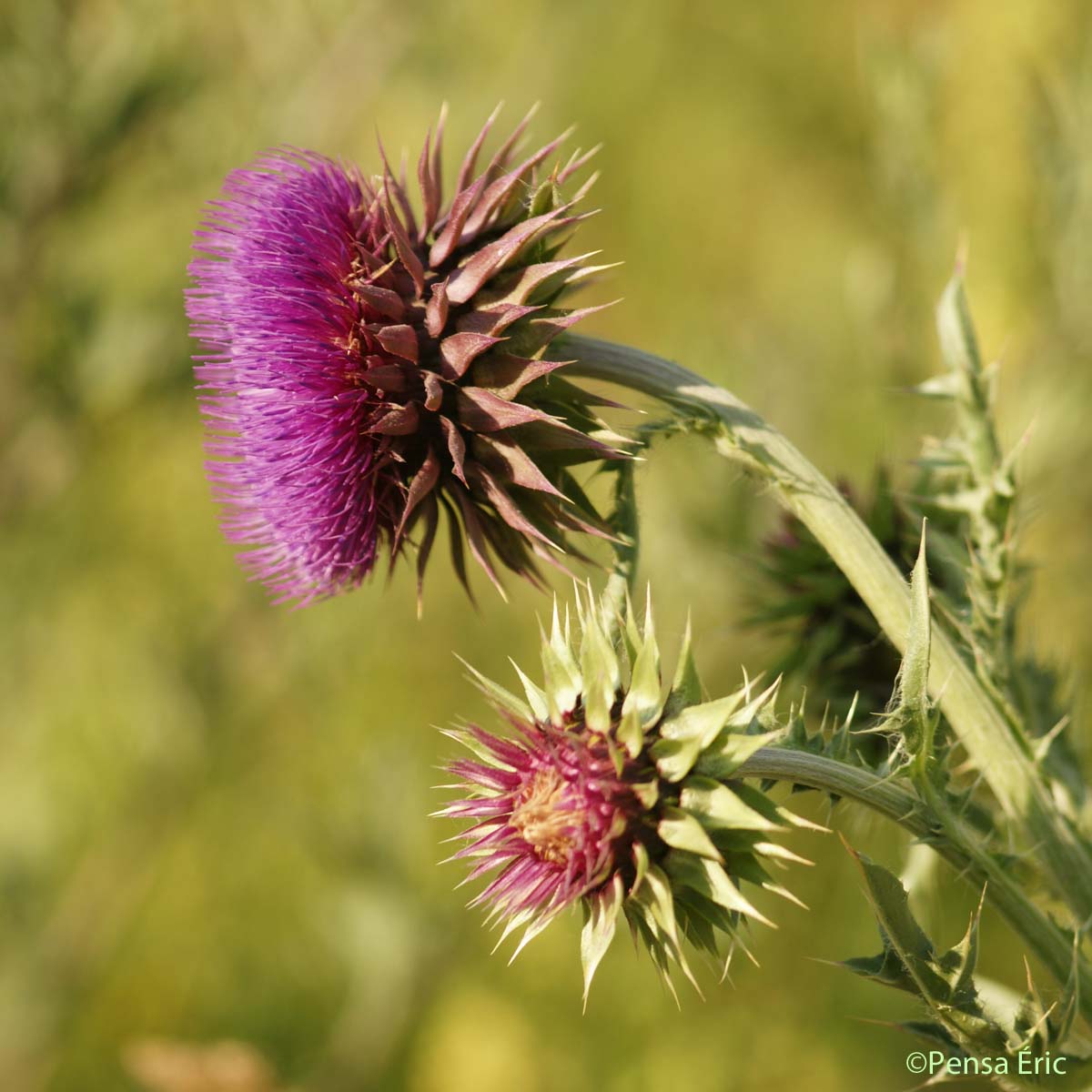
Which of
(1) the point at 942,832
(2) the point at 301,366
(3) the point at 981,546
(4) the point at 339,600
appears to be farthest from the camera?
(4) the point at 339,600

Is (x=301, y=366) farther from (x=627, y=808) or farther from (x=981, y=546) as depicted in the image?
(x=981, y=546)

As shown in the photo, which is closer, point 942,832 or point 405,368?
point 942,832

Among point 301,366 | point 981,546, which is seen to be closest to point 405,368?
point 301,366

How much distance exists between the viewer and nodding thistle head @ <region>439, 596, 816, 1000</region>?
1.86 m

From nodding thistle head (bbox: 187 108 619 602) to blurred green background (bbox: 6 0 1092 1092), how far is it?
5.37 feet

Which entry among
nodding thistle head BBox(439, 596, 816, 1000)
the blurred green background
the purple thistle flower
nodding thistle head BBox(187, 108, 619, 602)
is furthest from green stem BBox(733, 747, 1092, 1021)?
the blurred green background

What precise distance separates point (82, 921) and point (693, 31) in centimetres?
741

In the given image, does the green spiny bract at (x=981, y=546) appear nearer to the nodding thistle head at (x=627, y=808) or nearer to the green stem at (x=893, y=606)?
the green stem at (x=893, y=606)

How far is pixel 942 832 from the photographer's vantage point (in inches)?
83.6

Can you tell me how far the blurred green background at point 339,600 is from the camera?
200 inches

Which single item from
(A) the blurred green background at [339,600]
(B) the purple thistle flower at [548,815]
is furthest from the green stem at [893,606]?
(A) the blurred green background at [339,600]

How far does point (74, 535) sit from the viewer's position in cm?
705

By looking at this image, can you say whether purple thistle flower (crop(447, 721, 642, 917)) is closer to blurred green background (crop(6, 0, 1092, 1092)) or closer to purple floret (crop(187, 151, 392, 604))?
purple floret (crop(187, 151, 392, 604))

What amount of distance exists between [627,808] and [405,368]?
3.51 feet
